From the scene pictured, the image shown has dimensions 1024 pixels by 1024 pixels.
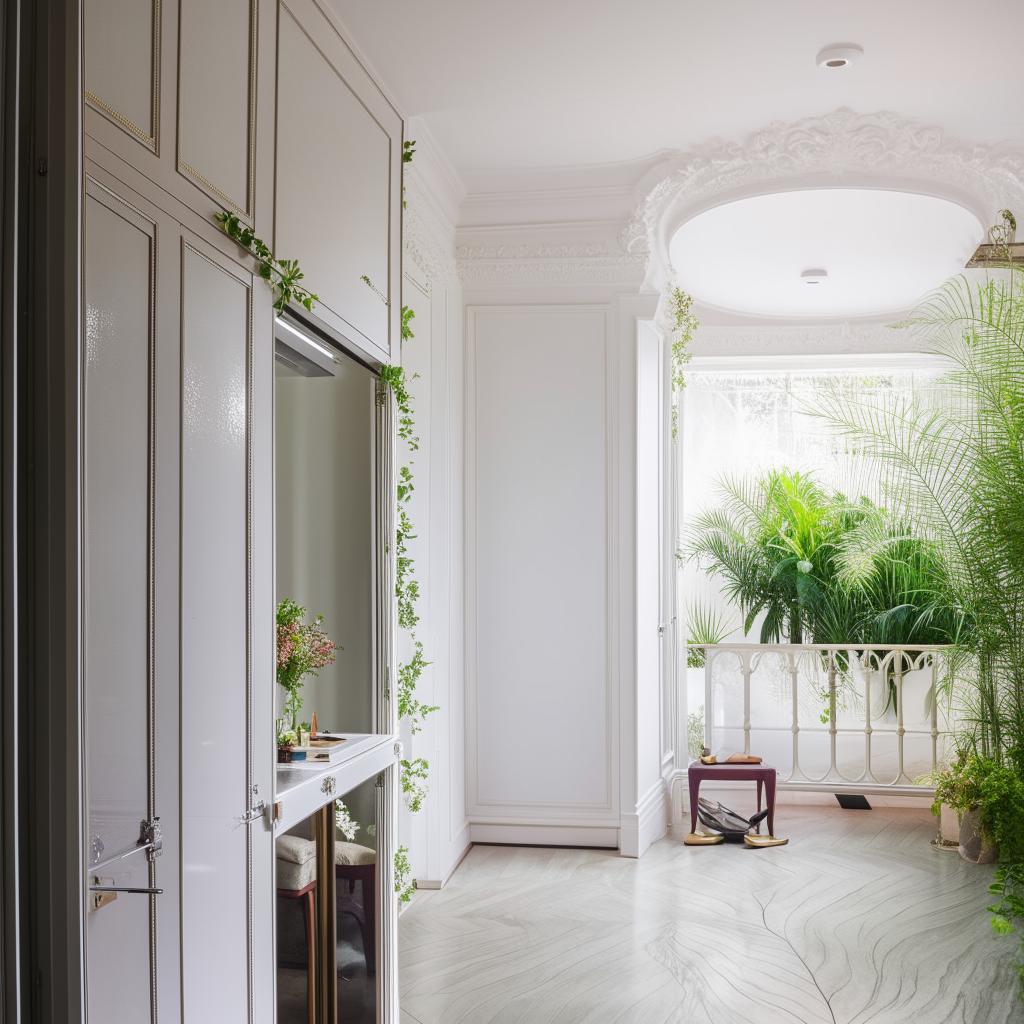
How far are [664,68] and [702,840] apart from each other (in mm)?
3649

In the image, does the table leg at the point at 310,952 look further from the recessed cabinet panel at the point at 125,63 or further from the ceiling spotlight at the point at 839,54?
the ceiling spotlight at the point at 839,54

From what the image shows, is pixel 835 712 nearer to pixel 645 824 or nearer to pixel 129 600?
pixel 645 824

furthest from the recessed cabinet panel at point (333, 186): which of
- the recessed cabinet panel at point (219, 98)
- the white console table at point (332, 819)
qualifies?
the white console table at point (332, 819)

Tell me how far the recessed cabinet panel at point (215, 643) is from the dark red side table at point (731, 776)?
11.7 feet

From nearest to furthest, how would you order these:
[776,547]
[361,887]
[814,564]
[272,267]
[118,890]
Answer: [118,890], [272,267], [361,887], [814,564], [776,547]

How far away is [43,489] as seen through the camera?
3.94 ft

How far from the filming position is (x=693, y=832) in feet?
17.8

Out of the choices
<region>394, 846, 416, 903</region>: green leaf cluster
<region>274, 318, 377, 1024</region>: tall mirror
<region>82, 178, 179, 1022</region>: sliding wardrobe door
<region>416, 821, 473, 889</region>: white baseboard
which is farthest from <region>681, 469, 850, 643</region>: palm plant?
<region>82, 178, 179, 1022</region>: sliding wardrobe door

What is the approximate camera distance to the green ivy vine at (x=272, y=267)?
220 cm

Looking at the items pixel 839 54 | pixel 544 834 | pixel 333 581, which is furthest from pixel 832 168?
pixel 544 834

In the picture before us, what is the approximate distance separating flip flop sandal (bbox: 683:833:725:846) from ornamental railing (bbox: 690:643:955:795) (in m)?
0.78

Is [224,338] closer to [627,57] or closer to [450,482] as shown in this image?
[627,57]

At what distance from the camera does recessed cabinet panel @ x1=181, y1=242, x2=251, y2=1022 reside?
6.61ft

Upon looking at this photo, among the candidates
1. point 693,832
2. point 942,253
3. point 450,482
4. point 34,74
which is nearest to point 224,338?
point 34,74
